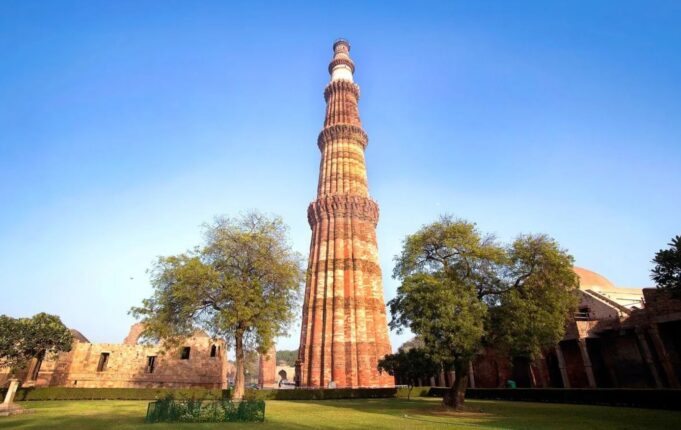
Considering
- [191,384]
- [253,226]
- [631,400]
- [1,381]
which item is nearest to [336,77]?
[253,226]

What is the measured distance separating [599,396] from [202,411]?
20462 mm

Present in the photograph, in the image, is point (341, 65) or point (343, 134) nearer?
point (343, 134)

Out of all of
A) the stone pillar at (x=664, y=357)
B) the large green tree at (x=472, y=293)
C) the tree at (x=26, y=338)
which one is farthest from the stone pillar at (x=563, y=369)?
the tree at (x=26, y=338)

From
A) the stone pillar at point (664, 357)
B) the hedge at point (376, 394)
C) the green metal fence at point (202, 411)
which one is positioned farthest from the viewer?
the stone pillar at point (664, 357)

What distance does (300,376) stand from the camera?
32.9 m

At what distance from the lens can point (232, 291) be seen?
74.2 ft

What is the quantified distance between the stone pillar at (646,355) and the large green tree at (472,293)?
673 centimetres

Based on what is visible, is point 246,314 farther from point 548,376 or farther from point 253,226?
point 548,376

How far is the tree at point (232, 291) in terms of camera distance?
22453 mm

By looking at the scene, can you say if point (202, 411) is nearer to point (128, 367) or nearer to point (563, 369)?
point (563, 369)

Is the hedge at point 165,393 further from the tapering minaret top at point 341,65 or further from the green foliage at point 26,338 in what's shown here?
the tapering minaret top at point 341,65

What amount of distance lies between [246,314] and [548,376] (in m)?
22.8

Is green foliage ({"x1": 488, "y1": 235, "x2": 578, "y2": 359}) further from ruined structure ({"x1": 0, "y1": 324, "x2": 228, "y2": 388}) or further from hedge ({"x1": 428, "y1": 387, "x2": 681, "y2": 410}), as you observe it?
ruined structure ({"x1": 0, "y1": 324, "x2": 228, "y2": 388})

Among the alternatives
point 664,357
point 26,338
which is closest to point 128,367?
point 26,338
